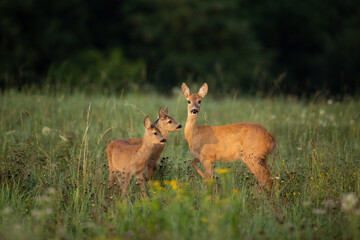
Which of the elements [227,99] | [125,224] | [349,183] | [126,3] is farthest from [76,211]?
[126,3]

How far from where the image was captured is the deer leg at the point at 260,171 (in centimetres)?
486

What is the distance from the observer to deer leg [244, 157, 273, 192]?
191 inches

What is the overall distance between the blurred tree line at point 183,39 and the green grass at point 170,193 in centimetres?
977

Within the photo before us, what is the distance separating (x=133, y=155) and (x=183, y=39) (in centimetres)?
1604

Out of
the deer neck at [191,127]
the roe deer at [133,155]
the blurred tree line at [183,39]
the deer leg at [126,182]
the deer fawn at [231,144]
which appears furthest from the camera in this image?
the blurred tree line at [183,39]

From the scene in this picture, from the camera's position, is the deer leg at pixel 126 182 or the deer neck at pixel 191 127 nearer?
the deer leg at pixel 126 182

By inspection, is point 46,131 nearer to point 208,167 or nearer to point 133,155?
point 133,155

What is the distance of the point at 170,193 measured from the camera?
3.95 m

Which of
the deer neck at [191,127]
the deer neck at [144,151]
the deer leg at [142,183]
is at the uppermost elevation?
the deer neck at [191,127]

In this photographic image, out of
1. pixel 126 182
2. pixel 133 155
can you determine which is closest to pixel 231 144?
pixel 133 155

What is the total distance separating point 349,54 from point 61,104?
57.3ft

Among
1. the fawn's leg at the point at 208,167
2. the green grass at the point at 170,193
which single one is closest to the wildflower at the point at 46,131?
the green grass at the point at 170,193

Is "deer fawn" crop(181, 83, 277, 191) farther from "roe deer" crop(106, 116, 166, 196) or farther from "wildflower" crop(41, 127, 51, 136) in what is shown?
"wildflower" crop(41, 127, 51, 136)

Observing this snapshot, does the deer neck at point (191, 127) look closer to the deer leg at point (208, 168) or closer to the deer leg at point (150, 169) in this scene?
the deer leg at point (208, 168)
